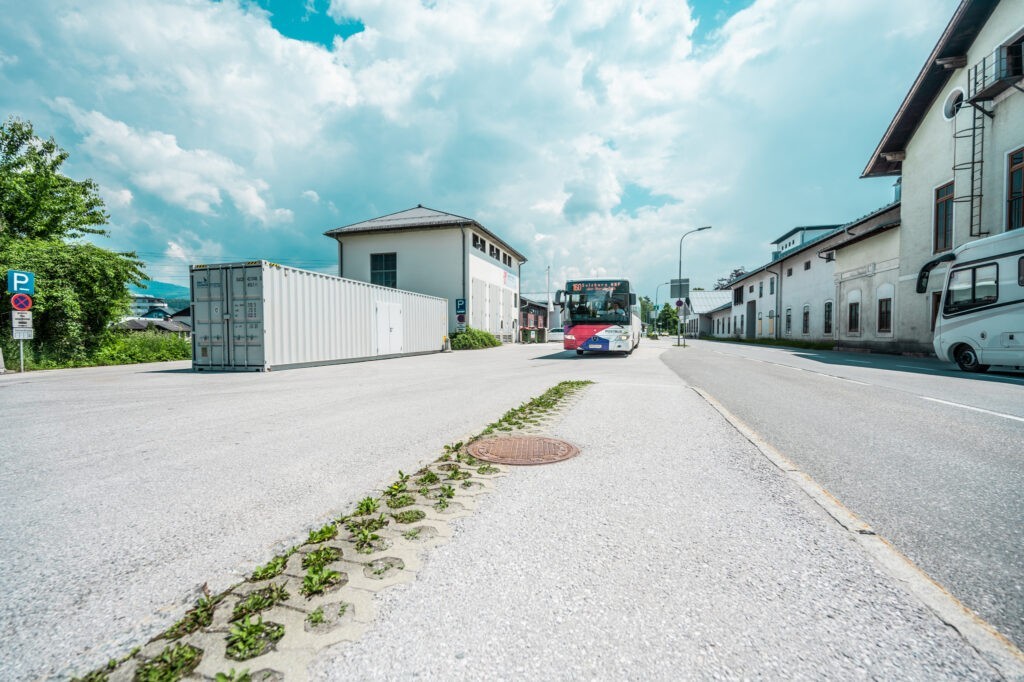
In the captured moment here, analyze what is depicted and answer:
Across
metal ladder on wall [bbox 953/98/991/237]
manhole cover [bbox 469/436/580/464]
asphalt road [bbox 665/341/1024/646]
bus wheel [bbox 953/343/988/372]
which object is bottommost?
asphalt road [bbox 665/341/1024/646]

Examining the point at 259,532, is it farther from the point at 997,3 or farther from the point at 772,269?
the point at 772,269

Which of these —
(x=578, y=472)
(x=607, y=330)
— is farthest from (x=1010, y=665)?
(x=607, y=330)

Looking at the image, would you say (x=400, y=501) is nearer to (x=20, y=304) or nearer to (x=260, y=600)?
(x=260, y=600)

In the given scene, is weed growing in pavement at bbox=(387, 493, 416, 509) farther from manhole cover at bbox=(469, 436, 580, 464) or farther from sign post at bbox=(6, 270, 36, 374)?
sign post at bbox=(6, 270, 36, 374)

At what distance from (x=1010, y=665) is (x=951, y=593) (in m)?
0.48

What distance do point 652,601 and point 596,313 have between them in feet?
58.3

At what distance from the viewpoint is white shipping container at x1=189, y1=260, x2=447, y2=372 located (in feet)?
Result: 43.5

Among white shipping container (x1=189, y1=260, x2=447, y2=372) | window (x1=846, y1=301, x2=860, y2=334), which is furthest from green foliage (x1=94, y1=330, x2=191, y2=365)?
window (x1=846, y1=301, x2=860, y2=334)

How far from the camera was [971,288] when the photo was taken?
12.3 meters

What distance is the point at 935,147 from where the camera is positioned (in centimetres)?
2027

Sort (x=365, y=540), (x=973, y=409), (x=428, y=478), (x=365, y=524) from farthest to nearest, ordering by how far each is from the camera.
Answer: (x=973, y=409) < (x=428, y=478) < (x=365, y=524) < (x=365, y=540)

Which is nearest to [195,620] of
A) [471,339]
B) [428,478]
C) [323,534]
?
[323,534]

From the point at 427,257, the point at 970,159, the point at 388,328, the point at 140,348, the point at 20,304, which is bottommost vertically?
the point at 140,348

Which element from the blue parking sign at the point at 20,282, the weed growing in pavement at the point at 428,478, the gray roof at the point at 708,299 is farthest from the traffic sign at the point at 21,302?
the gray roof at the point at 708,299
